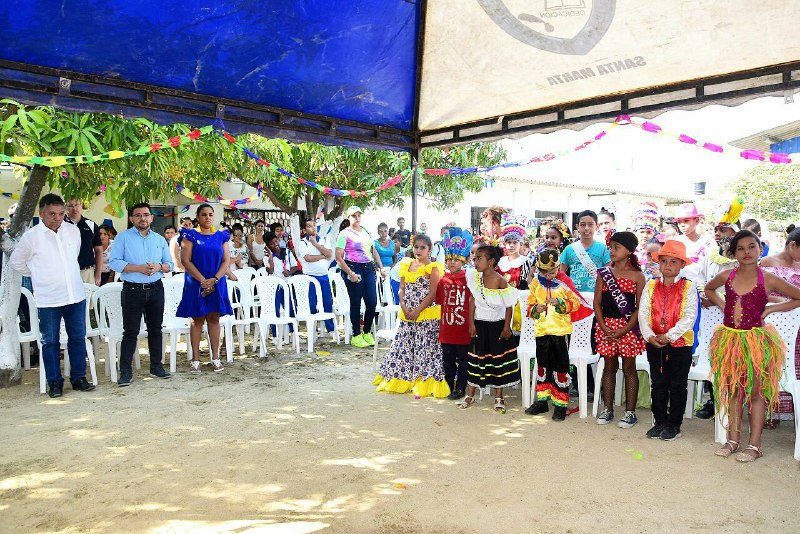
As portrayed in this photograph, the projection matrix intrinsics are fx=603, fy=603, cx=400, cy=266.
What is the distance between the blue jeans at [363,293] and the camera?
843 cm

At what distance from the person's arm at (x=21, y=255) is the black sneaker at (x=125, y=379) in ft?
4.53

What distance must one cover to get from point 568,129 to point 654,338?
2.27 metres

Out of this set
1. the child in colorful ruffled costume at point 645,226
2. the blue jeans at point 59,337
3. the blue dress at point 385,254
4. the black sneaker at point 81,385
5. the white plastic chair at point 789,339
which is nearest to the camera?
the white plastic chair at point 789,339

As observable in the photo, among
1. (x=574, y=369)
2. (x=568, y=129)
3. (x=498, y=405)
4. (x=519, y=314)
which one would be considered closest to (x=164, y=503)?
(x=498, y=405)

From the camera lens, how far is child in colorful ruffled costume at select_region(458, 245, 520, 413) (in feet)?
17.3

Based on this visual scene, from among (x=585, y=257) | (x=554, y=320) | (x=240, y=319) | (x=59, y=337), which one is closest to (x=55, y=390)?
(x=59, y=337)

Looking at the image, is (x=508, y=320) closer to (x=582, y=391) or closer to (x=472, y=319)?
(x=472, y=319)

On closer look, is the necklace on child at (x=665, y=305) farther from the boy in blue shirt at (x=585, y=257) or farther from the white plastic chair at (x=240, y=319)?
the white plastic chair at (x=240, y=319)

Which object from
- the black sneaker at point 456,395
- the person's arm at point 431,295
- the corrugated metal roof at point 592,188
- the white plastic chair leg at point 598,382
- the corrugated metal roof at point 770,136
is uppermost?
the corrugated metal roof at point 770,136

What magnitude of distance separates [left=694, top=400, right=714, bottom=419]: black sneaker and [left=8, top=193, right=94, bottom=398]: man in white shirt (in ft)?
18.8

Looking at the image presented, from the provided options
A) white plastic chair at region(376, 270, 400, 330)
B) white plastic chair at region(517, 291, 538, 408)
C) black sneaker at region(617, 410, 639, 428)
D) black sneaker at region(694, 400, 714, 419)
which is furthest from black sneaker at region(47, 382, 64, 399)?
black sneaker at region(694, 400, 714, 419)

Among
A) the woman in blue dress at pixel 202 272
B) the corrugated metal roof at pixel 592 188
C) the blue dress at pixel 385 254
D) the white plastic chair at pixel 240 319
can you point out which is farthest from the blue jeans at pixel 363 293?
the corrugated metal roof at pixel 592 188

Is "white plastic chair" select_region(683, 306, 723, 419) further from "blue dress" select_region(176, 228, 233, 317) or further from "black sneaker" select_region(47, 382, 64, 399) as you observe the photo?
"black sneaker" select_region(47, 382, 64, 399)

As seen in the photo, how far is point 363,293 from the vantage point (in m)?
8.49
